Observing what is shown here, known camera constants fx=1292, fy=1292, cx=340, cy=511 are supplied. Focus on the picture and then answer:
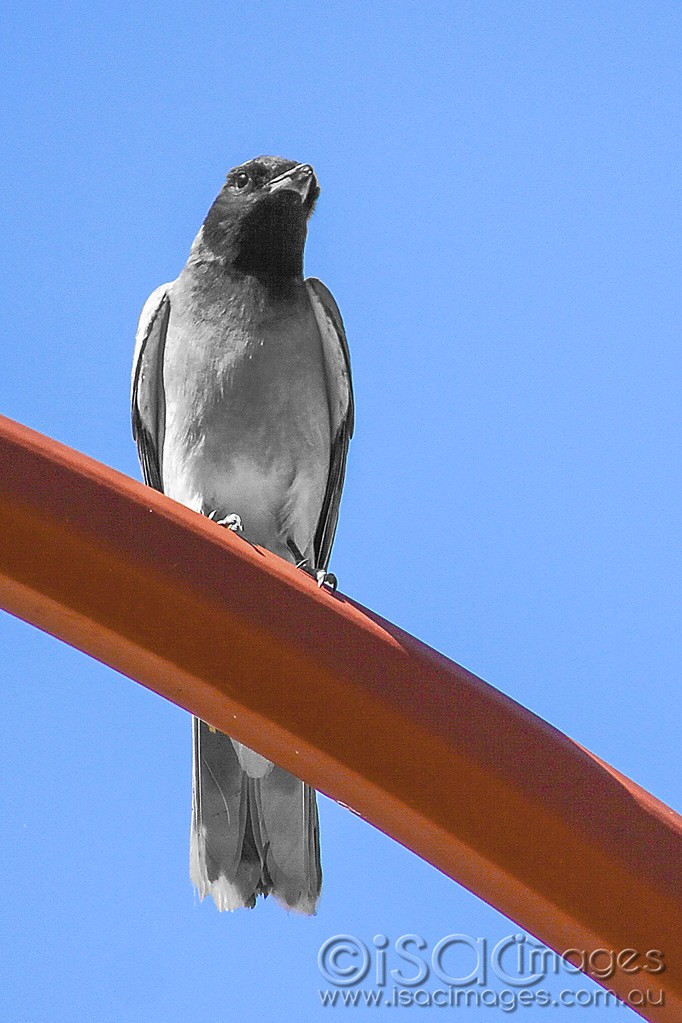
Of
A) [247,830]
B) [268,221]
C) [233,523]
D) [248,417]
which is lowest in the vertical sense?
[247,830]

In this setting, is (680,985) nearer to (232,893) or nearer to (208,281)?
(232,893)

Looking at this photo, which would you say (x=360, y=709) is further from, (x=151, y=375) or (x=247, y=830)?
(x=151, y=375)

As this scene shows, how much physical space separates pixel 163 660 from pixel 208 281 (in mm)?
3444

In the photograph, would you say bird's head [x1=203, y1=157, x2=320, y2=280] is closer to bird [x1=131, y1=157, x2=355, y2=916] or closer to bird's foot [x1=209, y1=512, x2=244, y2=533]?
bird [x1=131, y1=157, x2=355, y2=916]

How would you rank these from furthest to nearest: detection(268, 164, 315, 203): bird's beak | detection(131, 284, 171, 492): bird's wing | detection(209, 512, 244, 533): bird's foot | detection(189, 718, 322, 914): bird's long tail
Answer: detection(131, 284, 171, 492): bird's wing → detection(268, 164, 315, 203): bird's beak → detection(209, 512, 244, 533): bird's foot → detection(189, 718, 322, 914): bird's long tail

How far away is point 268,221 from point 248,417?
1.00 m

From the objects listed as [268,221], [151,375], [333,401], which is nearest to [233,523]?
[333,401]

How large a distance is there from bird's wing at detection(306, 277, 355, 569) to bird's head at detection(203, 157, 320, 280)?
0.63ft

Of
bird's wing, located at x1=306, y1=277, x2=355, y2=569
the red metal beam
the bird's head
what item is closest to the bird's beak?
the bird's head

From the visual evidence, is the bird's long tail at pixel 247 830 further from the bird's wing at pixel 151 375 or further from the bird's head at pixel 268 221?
the bird's head at pixel 268 221

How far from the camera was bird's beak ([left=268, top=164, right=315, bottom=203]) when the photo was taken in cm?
539

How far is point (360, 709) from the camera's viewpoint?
7.32 ft

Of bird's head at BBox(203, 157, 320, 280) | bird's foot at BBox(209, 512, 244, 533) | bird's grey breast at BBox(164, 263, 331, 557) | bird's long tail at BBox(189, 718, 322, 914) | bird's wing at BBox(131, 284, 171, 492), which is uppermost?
bird's head at BBox(203, 157, 320, 280)

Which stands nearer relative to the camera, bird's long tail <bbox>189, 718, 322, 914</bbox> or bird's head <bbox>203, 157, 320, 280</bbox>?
bird's long tail <bbox>189, 718, 322, 914</bbox>
